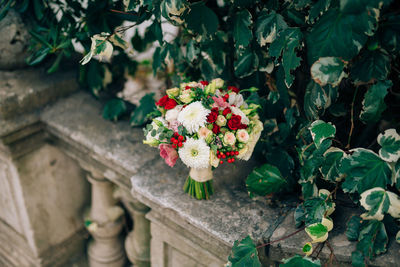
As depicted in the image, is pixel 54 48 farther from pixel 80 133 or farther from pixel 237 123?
pixel 237 123

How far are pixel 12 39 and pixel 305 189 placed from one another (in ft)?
4.66

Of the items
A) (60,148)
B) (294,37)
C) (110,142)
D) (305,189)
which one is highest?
(294,37)

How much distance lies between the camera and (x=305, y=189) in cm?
121

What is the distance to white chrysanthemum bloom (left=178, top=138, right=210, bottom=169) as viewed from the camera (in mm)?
1125

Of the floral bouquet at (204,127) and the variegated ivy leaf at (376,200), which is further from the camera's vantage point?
the floral bouquet at (204,127)

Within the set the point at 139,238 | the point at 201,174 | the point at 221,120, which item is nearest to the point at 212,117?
the point at 221,120

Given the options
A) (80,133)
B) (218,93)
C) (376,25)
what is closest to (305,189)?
(218,93)

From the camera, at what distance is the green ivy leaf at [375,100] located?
101 cm

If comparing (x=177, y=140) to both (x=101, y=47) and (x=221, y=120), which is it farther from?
(x=101, y=47)

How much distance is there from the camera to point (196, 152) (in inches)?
44.8

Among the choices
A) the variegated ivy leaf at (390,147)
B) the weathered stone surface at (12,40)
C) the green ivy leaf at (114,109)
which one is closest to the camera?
the variegated ivy leaf at (390,147)

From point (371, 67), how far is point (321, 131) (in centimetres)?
22

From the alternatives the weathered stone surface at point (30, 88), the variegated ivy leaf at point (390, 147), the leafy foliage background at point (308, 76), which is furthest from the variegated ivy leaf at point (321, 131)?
the weathered stone surface at point (30, 88)

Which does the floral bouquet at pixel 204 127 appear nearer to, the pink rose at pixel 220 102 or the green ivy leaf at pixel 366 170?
the pink rose at pixel 220 102
